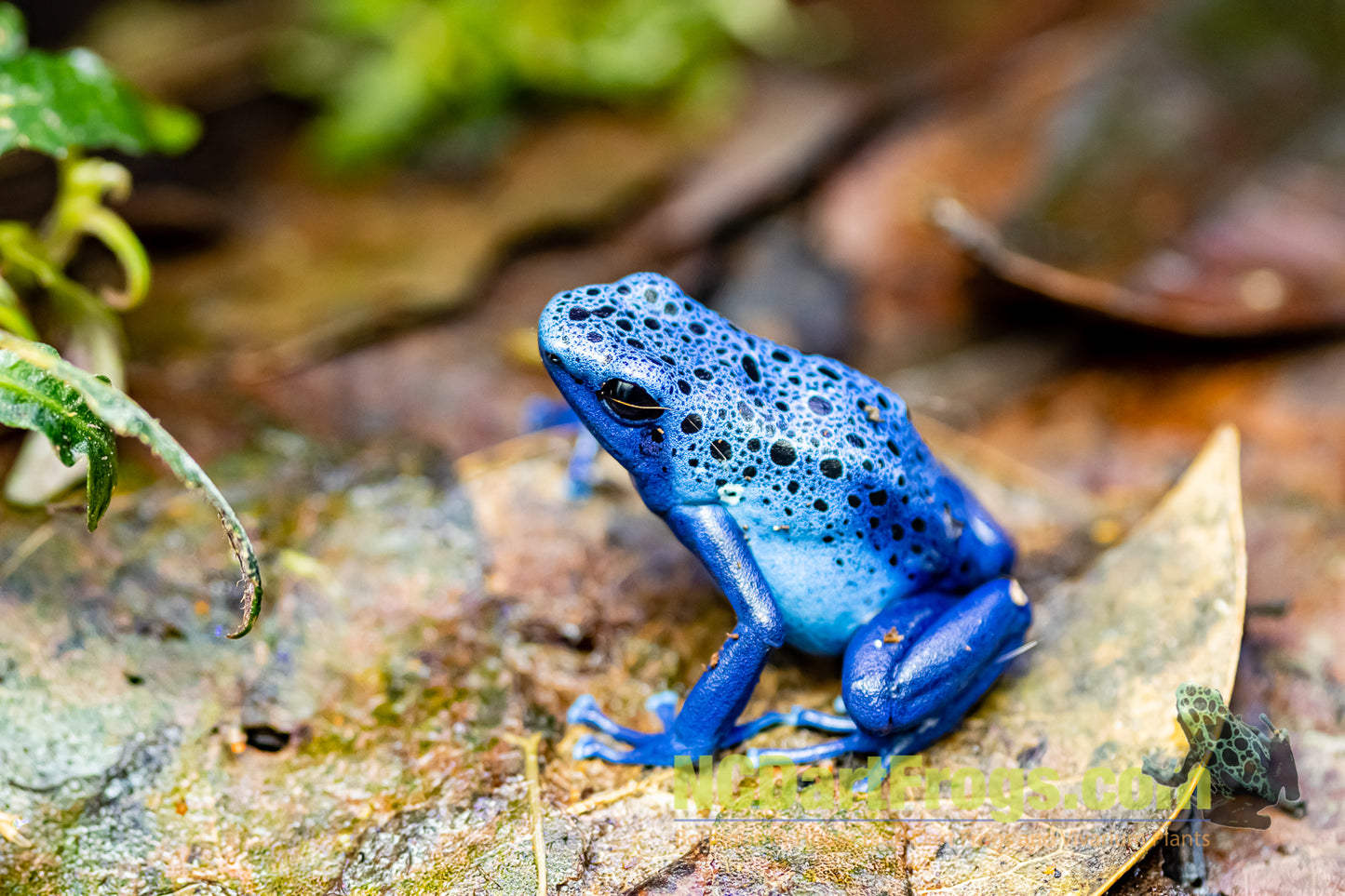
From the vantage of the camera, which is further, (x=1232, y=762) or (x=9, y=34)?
(x=9, y=34)

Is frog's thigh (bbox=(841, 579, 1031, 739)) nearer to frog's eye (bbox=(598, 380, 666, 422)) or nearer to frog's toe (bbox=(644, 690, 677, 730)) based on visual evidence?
frog's toe (bbox=(644, 690, 677, 730))

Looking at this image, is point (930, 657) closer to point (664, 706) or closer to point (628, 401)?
point (664, 706)

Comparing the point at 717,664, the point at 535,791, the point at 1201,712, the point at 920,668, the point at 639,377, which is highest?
the point at 639,377

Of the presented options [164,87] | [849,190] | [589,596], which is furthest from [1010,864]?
[164,87]

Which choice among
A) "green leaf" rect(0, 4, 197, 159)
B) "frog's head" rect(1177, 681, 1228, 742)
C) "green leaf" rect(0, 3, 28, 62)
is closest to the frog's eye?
"frog's head" rect(1177, 681, 1228, 742)

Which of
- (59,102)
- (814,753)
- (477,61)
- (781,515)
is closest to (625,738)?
(814,753)

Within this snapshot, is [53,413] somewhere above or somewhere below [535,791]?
above

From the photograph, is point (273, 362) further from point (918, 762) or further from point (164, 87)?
point (918, 762)
